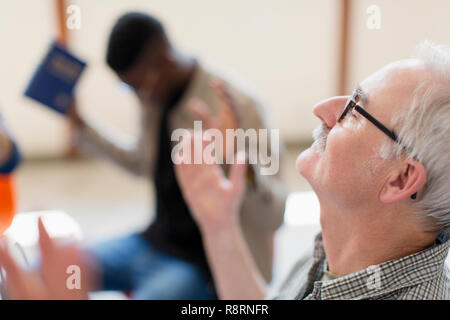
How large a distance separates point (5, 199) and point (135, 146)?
2.54 ft

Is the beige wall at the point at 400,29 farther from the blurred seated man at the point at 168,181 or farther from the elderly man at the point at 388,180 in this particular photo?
the blurred seated man at the point at 168,181

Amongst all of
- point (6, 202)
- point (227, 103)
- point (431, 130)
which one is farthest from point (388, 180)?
point (6, 202)

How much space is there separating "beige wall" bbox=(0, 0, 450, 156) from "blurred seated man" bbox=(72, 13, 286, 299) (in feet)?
2.79

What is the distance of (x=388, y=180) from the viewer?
816mm

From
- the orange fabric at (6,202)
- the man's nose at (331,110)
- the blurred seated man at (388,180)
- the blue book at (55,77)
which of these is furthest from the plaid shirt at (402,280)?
the blue book at (55,77)

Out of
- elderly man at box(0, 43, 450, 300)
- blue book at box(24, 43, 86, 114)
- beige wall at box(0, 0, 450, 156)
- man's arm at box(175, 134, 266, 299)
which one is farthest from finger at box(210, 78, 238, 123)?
beige wall at box(0, 0, 450, 156)

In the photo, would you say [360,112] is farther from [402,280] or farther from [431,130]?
[402,280]

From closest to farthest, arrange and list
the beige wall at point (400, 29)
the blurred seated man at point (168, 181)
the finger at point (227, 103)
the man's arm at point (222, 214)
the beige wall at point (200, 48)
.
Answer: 1. the beige wall at point (400, 29)
2. the man's arm at point (222, 214)
3. the finger at point (227, 103)
4. the blurred seated man at point (168, 181)
5. the beige wall at point (200, 48)

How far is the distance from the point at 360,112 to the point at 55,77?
3.45 feet

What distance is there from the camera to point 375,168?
0.81 meters

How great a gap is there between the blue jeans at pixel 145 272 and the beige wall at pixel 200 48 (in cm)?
101

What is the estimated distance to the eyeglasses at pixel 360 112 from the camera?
79cm

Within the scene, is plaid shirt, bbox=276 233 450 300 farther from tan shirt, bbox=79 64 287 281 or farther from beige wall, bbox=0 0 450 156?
beige wall, bbox=0 0 450 156

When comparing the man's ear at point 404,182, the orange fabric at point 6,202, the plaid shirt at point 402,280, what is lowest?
the plaid shirt at point 402,280
